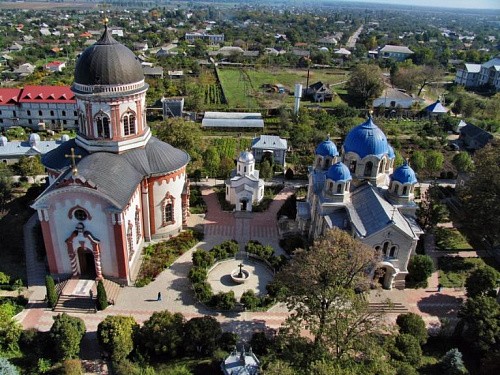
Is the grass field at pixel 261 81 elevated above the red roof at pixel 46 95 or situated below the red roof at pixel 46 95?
below

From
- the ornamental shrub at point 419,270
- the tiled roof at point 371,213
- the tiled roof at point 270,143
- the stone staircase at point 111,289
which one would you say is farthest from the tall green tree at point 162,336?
the tiled roof at point 270,143

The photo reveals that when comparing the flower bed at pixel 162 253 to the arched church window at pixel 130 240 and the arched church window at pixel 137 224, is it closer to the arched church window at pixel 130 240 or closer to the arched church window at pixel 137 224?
the arched church window at pixel 137 224

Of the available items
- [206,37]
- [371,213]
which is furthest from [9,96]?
[206,37]

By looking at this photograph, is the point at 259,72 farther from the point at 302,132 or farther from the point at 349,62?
the point at 302,132

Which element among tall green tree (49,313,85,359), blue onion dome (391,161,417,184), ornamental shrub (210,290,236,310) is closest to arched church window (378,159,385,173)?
blue onion dome (391,161,417,184)

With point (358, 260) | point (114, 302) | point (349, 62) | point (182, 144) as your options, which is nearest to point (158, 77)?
point (182, 144)

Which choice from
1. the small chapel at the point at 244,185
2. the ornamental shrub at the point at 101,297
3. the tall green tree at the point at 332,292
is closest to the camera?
the tall green tree at the point at 332,292

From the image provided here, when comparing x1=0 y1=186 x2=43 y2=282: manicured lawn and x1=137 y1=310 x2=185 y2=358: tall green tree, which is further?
x1=0 y1=186 x2=43 y2=282: manicured lawn

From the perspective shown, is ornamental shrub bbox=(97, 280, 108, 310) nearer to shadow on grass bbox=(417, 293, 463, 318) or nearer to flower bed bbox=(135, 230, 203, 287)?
flower bed bbox=(135, 230, 203, 287)
